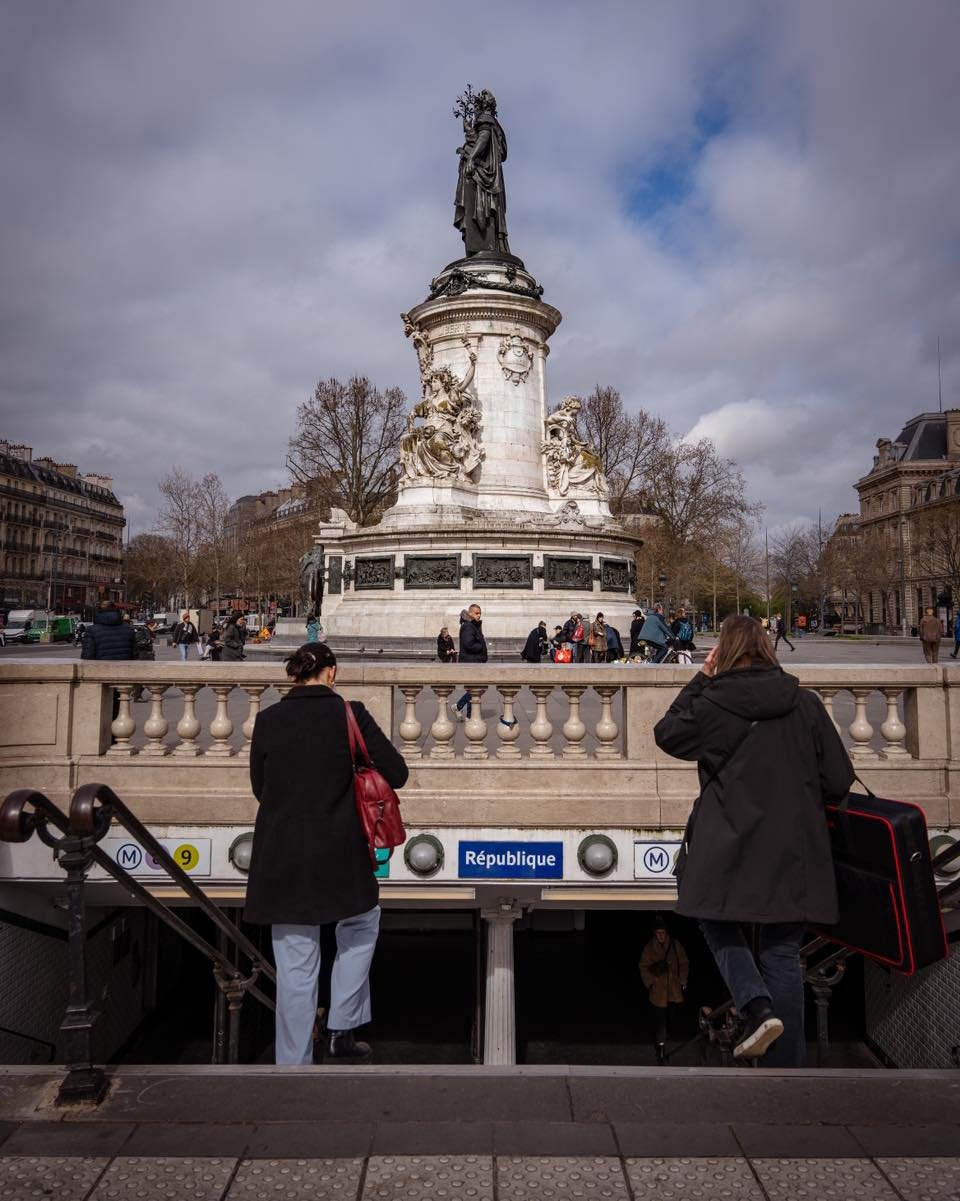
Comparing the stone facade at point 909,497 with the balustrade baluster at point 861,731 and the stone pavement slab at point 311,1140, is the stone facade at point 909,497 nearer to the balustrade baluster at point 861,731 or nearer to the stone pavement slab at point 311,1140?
the balustrade baluster at point 861,731

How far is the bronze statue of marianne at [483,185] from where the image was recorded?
27938 mm

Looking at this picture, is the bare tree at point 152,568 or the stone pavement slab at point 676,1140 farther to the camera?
the bare tree at point 152,568

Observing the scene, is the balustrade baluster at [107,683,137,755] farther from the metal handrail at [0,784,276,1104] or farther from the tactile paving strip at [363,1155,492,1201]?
the tactile paving strip at [363,1155,492,1201]

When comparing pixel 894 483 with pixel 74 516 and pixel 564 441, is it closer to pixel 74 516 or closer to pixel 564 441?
pixel 564 441

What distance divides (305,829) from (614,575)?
21.1 meters

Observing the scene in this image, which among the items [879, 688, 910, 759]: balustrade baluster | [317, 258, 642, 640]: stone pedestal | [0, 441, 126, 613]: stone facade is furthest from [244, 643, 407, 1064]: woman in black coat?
[0, 441, 126, 613]: stone facade

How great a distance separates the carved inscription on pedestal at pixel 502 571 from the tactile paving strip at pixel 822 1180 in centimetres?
1943

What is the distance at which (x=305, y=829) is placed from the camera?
12.1ft

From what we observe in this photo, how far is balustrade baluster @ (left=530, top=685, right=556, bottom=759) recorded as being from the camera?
6316 mm

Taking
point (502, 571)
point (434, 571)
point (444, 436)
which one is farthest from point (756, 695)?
point (444, 436)

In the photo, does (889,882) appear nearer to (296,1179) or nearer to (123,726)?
(296,1179)

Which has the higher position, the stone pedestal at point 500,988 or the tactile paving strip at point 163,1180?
the tactile paving strip at point 163,1180

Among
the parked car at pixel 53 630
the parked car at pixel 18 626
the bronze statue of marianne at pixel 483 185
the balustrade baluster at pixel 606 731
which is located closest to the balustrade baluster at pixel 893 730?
the balustrade baluster at pixel 606 731

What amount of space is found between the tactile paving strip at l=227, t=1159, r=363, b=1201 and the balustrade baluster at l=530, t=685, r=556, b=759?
3763 mm
